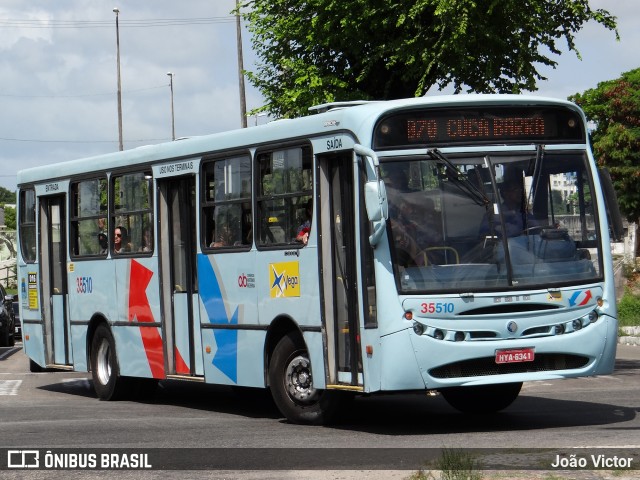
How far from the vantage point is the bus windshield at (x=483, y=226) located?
1304 cm

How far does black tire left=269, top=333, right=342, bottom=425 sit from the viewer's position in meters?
14.1

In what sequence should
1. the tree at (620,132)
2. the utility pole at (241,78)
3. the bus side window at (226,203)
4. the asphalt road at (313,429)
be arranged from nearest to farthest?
→ 1. the asphalt road at (313,429)
2. the bus side window at (226,203)
3. the utility pole at (241,78)
4. the tree at (620,132)

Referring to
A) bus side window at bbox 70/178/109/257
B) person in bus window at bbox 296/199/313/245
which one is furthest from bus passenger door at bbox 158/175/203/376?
person in bus window at bbox 296/199/313/245

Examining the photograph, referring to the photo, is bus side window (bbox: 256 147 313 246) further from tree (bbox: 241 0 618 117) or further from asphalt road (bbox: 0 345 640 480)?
tree (bbox: 241 0 618 117)

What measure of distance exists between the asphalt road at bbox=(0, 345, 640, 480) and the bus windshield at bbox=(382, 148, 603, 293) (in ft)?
4.59

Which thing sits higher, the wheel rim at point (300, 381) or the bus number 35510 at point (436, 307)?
the bus number 35510 at point (436, 307)

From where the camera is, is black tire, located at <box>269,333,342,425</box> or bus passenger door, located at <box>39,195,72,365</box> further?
bus passenger door, located at <box>39,195,72,365</box>

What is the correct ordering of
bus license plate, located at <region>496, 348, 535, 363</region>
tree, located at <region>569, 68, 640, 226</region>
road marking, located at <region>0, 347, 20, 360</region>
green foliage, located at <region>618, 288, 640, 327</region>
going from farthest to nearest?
1. tree, located at <region>569, 68, 640, 226</region>
2. green foliage, located at <region>618, 288, 640, 327</region>
3. road marking, located at <region>0, 347, 20, 360</region>
4. bus license plate, located at <region>496, 348, 535, 363</region>

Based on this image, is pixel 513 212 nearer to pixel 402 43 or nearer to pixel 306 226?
pixel 306 226

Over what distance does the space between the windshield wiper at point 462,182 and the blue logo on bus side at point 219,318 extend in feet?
11.0

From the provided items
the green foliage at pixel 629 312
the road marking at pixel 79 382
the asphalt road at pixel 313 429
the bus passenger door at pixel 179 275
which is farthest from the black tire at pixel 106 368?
the green foliage at pixel 629 312

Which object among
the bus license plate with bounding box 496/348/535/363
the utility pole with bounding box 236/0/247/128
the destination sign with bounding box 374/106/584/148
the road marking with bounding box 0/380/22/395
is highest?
the utility pole with bounding box 236/0/247/128

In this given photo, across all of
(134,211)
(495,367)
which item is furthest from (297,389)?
(134,211)

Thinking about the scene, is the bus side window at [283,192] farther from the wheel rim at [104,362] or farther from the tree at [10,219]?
the tree at [10,219]
